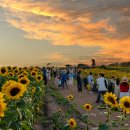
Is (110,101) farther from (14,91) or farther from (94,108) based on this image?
(94,108)

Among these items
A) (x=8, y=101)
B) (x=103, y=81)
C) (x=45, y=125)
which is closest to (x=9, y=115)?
(x=8, y=101)

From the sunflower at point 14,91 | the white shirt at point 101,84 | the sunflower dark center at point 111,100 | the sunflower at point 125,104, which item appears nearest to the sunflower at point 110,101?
the sunflower dark center at point 111,100

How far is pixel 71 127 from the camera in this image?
9.45 meters

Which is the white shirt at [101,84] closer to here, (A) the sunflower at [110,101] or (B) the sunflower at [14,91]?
(A) the sunflower at [110,101]

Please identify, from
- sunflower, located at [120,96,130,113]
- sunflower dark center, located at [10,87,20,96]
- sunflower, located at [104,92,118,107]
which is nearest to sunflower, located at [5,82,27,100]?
sunflower dark center, located at [10,87,20,96]

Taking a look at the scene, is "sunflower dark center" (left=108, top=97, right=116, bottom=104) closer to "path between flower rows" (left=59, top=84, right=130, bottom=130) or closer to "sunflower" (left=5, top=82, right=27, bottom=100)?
"path between flower rows" (left=59, top=84, right=130, bottom=130)

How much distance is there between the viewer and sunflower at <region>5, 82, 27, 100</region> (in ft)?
26.2

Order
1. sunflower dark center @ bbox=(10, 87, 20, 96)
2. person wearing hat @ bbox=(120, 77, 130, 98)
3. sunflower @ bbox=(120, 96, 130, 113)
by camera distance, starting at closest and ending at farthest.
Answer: sunflower @ bbox=(120, 96, 130, 113), sunflower dark center @ bbox=(10, 87, 20, 96), person wearing hat @ bbox=(120, 77, 130, 98)

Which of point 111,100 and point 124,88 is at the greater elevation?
point 111,100

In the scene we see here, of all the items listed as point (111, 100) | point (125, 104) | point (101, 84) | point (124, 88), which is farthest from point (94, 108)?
point (125, 104)

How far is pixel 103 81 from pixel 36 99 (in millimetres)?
6335

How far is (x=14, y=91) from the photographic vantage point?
813cm

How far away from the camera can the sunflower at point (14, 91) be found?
8000 millimetres

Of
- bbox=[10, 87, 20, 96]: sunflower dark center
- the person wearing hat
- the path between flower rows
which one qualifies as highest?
bbox=[10, 87, 20, 96]: sunflower dark center
